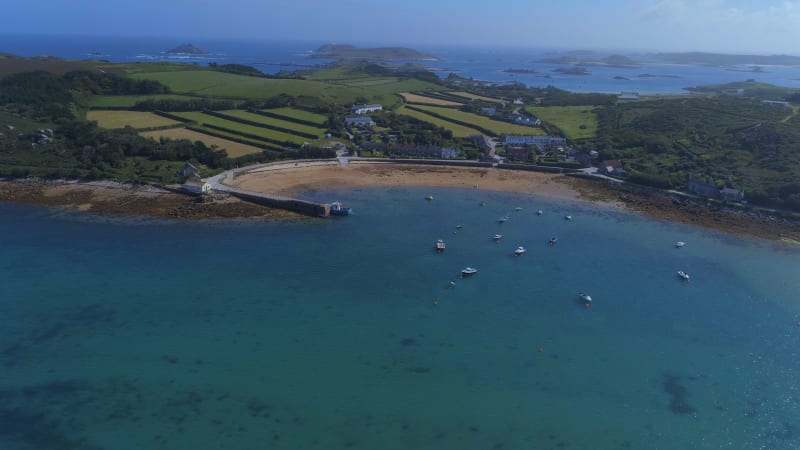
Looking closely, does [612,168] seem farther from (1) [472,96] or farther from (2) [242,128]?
(1) [472,96]

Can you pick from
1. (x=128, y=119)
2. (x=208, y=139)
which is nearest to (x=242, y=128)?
(x=208, y=139)

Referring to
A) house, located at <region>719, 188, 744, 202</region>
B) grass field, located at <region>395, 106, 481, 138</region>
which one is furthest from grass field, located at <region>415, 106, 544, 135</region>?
house, located at <region>719, 188, 744, 202</region>

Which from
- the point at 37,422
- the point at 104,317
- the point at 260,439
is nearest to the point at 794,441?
the point at 260,439

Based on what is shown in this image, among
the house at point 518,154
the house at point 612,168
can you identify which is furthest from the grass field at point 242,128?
the house at point 612,168

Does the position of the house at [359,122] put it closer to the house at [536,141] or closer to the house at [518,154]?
the house at [536,141]

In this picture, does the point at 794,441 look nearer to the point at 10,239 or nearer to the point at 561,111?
the point at 10,239
